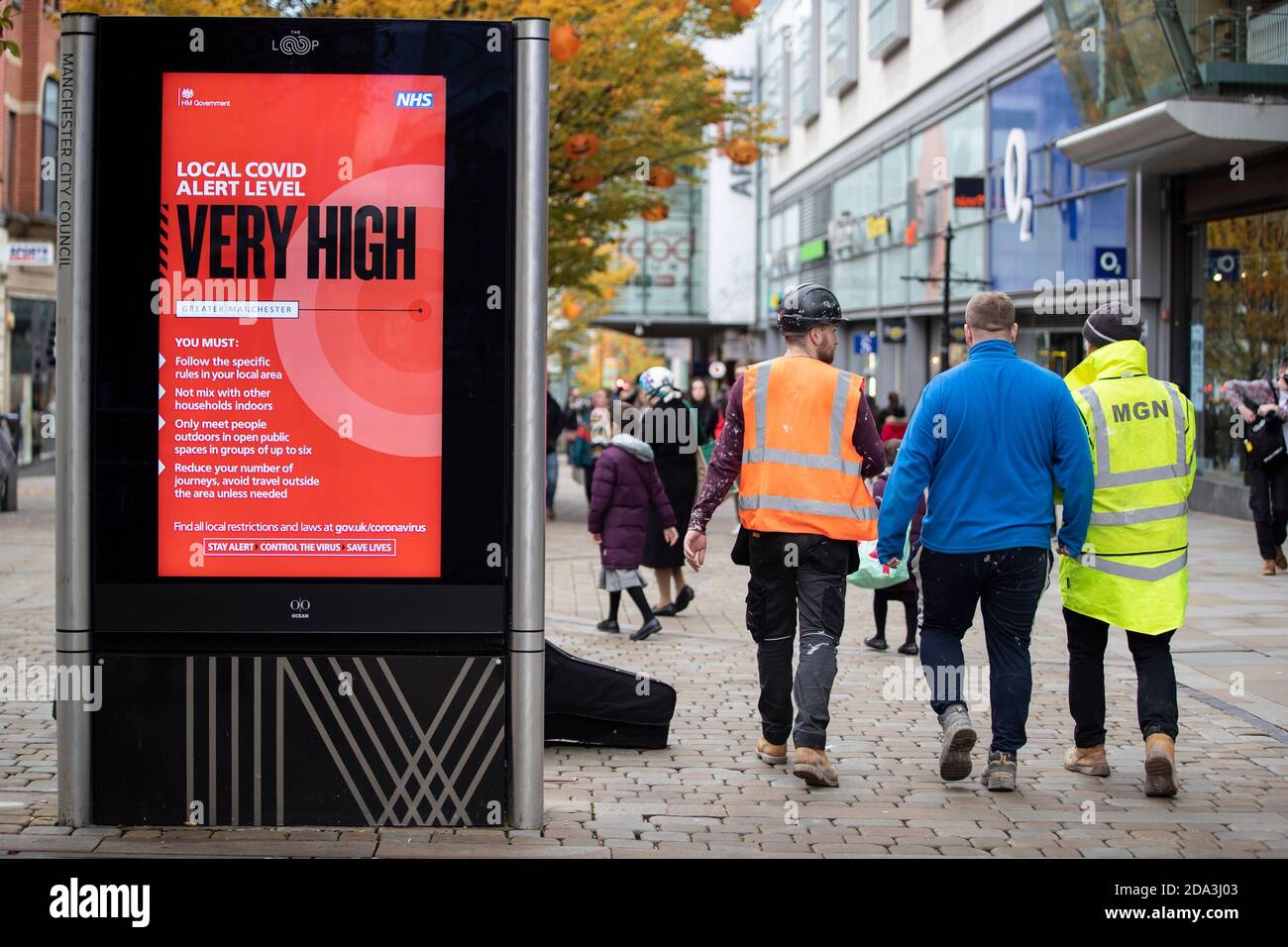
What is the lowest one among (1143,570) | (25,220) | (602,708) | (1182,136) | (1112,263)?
(602,708)

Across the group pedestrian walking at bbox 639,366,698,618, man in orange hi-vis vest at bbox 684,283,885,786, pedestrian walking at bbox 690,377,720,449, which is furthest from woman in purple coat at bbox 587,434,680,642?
pedestrian walking at bbox 690,377,720,449

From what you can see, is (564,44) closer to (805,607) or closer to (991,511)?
(805,607)

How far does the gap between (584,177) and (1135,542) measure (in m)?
15.2

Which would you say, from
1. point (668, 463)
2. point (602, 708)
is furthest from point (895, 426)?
point (602, 708)

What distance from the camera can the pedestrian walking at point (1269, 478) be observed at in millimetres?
13805

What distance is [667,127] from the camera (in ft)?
68.6

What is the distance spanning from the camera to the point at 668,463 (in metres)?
12.5

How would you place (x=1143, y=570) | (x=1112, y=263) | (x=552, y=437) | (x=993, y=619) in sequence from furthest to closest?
(x=1112, y=263) < (x=552, y=437) < (x=1143, y=570) < (x=993, y=619)

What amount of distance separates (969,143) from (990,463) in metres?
24.8

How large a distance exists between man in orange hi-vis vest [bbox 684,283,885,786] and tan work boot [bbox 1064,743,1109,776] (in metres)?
1.05

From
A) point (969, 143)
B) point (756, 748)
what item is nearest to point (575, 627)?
point (756, 748)

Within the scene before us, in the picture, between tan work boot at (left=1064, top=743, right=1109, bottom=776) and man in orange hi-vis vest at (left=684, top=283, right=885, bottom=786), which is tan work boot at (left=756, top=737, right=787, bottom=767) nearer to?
man in orange hi-vis vest at (left=684, top=283, right=885, bottom=786)

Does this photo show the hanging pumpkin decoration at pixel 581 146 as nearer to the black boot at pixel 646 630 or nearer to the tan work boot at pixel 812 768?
the black boot at pixel 646 630
